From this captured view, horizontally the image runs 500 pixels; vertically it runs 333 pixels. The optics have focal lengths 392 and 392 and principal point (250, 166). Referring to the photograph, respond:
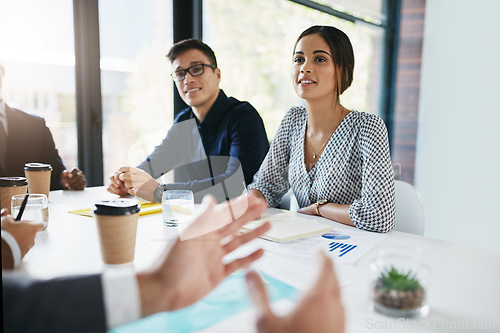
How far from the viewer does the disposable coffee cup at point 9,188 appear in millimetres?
841

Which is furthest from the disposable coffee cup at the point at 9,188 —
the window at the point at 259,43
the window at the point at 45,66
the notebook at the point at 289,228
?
the window at the point at 259,43

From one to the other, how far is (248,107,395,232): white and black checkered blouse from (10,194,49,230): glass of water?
0.57 meters

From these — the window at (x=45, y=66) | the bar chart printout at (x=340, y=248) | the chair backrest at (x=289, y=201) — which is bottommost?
the chair backrest at (x=289, y=201)

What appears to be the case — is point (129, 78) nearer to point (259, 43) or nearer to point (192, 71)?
point (192, 71)

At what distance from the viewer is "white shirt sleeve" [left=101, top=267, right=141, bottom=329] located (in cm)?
37

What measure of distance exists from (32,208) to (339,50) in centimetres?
88

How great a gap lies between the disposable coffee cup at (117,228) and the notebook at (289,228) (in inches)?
8.0

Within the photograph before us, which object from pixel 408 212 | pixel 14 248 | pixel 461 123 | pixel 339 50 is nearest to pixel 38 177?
pixel 14 248

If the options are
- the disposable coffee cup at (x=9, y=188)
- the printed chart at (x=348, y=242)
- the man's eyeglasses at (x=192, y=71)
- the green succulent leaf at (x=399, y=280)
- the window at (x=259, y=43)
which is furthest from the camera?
the window at (x=259, y=43)

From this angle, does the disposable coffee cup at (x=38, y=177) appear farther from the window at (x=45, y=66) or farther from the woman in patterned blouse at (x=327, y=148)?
the woman in patterned blouse at (x=327, y=148)

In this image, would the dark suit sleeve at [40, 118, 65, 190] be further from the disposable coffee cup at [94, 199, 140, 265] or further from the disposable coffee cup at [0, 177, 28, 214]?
the disposable coffee cup at [94, 199, 140, 265]

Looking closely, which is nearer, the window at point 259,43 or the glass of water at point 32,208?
the glass of water at point 32,208

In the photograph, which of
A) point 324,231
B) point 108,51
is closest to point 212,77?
point 108,51

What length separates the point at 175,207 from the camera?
0.88 m
